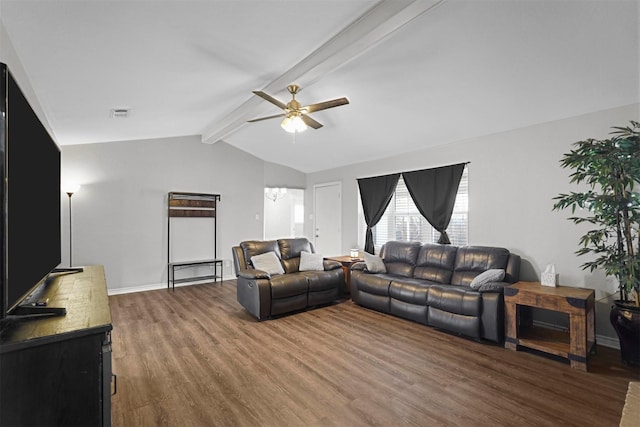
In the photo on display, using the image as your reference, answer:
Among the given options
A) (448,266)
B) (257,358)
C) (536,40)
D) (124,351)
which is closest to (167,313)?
(124,351)

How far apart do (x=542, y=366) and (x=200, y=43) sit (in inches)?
164

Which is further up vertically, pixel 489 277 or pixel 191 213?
pixel 191 213

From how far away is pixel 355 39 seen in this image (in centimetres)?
264

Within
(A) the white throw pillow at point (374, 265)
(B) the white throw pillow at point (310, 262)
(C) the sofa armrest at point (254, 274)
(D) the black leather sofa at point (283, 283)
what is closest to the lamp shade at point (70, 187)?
(D) the black leather sofa at point (283, 283)

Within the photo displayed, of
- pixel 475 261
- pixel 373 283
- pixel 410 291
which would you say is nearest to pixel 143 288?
pixel 373 283

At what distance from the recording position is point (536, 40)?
249cm

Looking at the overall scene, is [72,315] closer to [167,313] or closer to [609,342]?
[167,313]

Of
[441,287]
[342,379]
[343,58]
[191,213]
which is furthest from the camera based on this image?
[191,213]

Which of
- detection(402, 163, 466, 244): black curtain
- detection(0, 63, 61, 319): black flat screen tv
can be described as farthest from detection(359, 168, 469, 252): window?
detection(0, 63, 61, 319): black flat screen tv

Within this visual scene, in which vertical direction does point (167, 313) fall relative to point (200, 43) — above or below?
below

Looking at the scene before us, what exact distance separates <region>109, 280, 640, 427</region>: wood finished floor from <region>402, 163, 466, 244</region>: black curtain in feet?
5.63

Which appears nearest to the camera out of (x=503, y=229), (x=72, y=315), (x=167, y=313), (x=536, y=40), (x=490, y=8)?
(x=72, y=315)

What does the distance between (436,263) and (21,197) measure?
4.25 metres

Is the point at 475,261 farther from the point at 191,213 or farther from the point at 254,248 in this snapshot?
the point at 191,213
